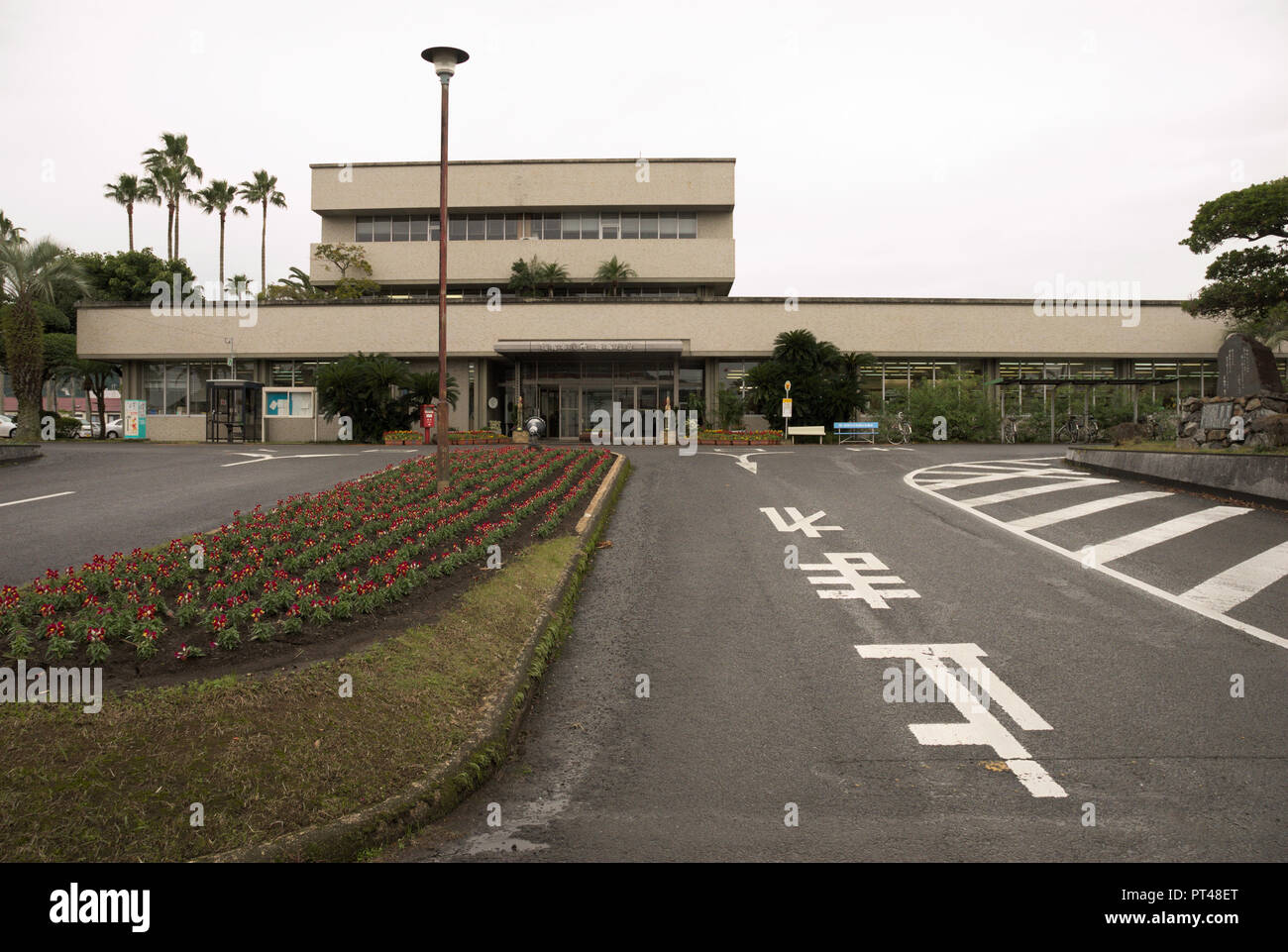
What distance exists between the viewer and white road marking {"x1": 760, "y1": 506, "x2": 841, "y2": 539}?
11.8 m

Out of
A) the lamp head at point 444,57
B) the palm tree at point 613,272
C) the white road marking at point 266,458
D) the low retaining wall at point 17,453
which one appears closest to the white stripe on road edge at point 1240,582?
the lamp head at point 444,57

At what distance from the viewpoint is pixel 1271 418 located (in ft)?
48.9

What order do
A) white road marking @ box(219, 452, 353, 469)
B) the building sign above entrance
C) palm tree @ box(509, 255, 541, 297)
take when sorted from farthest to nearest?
palm tree @ box(509, 255, 541, 297) → the building sign above entrance → white road marking @ box(219, 452, 353, 469)

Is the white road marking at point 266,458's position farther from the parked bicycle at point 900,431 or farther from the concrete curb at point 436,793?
the parked bicycle at point 900,431

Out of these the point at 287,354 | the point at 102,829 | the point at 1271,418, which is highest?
the point at 287,354

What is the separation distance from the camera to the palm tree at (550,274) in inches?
1667

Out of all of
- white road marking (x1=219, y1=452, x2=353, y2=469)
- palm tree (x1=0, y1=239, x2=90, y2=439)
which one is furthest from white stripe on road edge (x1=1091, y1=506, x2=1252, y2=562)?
palm tree (x1=0, y1=239, x2=90, y2=439)

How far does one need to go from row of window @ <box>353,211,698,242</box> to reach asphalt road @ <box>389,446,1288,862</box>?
117ft

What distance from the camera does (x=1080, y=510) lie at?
13.2 m

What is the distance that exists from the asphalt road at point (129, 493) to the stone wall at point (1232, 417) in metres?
17.1

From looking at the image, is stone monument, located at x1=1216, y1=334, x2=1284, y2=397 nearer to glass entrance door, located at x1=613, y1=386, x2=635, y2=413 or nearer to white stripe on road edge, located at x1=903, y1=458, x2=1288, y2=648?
white stripe on road edge, located at x1=903, y1=458, x2=1288, y2=648

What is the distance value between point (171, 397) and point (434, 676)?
41.7 m
